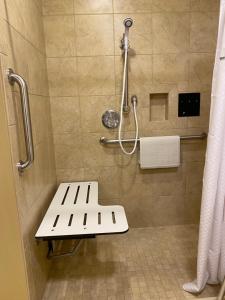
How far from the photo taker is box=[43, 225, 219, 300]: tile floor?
153cm

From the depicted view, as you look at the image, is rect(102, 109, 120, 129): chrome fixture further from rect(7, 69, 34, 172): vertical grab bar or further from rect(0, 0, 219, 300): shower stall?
rect(7, 69, 34, 172): vertical grab bar

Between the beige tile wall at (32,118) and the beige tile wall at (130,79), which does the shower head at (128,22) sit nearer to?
the beige tile wall at (130,79)

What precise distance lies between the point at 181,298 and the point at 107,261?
23.3 inches

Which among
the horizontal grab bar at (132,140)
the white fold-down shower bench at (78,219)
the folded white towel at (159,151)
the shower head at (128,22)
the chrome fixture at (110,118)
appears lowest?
the white fold-down shower bench at (78,219)

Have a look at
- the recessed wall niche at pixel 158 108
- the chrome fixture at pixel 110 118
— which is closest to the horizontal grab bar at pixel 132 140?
the chrome fixture at pixel 110 118

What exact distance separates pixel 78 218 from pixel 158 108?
4.04 ft

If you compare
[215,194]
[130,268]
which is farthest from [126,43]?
[130,268]

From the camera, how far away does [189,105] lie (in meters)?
2.09

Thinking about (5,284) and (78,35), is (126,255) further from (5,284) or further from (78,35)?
(78,35)

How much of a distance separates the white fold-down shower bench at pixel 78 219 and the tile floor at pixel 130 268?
0.27m

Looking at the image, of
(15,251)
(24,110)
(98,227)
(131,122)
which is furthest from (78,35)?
(15,251)

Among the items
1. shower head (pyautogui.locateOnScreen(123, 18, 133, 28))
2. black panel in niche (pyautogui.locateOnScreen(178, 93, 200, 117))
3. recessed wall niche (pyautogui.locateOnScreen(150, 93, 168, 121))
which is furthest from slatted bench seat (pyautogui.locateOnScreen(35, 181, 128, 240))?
shower head (pyautogui.locateOnScreen(123, 18, 133, 28))

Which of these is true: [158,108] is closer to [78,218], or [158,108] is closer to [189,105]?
[189,105]

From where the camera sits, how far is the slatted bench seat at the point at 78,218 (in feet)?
4.21
